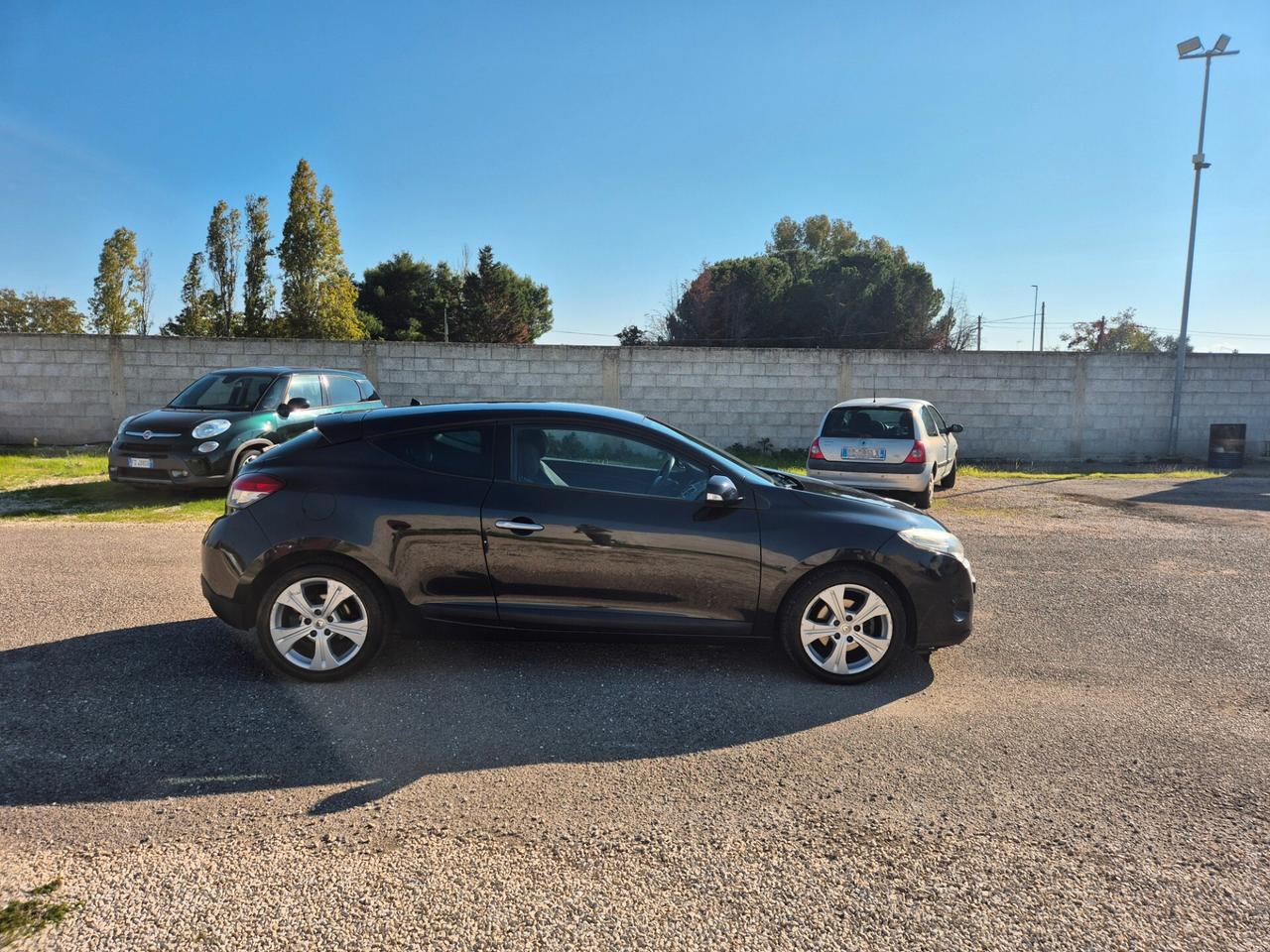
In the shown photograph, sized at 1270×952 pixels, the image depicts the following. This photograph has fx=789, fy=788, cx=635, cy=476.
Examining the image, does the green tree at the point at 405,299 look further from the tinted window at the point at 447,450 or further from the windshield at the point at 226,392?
the tinted window at the point at 447,450

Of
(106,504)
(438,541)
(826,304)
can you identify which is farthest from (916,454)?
(826,304)

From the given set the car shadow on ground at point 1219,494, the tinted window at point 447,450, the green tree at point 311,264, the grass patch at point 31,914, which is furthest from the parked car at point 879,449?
the green tree at point 311,264

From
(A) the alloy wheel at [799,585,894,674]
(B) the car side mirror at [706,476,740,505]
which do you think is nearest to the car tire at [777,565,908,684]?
(A) the alloy wheel at [799,585,894,674]

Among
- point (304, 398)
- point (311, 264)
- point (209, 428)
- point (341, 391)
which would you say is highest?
point (311, 264)

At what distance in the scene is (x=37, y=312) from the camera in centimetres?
5753

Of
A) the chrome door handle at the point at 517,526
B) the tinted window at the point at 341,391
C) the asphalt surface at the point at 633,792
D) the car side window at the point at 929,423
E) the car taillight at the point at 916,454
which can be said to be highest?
the tinted window at the point at 341,391

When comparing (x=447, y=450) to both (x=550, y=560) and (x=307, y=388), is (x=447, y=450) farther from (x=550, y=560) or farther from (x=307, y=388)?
(x=307, y=388)

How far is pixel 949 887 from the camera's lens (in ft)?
8.41

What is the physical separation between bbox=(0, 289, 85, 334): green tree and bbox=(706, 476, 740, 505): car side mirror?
66.9 m

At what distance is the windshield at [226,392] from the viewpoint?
34.5ft

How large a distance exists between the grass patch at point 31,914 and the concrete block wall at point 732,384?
13.8 m

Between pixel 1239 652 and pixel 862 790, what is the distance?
11.0ft

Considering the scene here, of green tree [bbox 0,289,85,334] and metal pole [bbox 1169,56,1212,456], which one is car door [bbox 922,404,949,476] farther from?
green tree [bbox 0,289,85,334]

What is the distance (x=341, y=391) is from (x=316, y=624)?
8.28 meters
